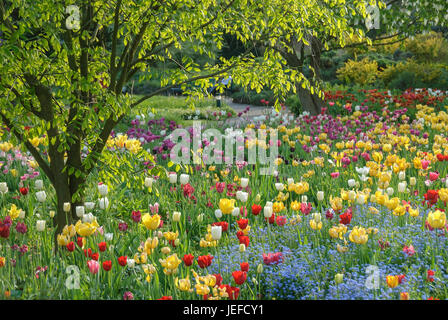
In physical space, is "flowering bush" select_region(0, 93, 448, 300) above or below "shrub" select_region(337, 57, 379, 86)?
below

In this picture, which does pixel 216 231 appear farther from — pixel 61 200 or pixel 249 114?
pixel 249 114

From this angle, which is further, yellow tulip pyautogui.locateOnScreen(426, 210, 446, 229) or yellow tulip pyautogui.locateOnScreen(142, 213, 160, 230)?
yellow tulip pyautogui.locateOnScreen(142, 213, 160, 230)

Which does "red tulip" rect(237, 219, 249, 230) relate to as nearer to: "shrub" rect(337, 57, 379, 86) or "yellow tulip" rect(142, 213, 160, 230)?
"yellow tulip" rect(142, 213, 160, 230)

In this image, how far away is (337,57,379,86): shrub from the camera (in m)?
16.9

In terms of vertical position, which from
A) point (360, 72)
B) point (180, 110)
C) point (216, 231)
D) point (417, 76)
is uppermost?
point (360, 72)

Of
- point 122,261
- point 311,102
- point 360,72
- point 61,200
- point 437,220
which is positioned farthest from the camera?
point 360,72

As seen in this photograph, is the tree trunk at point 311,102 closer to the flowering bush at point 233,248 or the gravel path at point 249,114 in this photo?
the gravel path at point 249,114

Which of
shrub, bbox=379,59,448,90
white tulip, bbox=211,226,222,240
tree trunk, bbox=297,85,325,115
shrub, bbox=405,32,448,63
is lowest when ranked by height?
white tulip, bbox=211,226,222,240

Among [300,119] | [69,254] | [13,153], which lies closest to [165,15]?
[69,254]

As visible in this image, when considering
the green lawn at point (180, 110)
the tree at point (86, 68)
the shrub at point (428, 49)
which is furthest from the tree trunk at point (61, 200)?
the shrub at point (428, 49)

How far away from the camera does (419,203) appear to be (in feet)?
14.5

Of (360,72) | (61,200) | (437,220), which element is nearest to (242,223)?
(437,220)

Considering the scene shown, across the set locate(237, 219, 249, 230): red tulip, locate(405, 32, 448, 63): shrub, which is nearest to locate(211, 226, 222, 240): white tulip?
locate(237, 219, 249, 230): red tulip

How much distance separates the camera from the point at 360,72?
17438 millimetres
